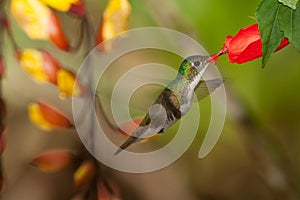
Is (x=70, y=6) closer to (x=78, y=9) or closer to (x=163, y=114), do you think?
(x=78, y=9)

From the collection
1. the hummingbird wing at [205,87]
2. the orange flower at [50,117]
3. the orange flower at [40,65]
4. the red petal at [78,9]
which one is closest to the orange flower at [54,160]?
the orange flower at [50,117]

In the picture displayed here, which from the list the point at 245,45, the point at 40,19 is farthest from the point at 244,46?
the point at 40,19

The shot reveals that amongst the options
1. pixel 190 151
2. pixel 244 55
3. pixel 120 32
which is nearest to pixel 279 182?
pixel 190 151

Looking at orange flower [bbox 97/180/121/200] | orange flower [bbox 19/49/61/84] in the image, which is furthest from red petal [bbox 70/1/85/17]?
orange flower [bbox 97/180/121/200]

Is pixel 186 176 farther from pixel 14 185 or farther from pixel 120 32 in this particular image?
pixel 120 32

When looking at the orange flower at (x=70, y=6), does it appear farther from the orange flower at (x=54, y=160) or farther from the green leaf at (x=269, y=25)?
the green leaf at (x=269, y=25)

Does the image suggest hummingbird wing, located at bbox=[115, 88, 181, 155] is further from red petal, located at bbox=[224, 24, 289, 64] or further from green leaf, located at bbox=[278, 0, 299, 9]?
green leaf, located at bbox=[278, 0, 299, 9]
